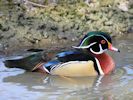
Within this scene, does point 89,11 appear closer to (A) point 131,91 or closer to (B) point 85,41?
(B) point 85,41

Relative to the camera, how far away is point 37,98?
6145mm

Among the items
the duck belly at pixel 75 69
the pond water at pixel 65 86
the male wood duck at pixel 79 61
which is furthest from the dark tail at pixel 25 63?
the duck belly at pixel 75 69

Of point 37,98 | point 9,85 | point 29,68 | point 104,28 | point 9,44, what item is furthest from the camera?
point 104,28

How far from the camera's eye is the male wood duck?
7039mm

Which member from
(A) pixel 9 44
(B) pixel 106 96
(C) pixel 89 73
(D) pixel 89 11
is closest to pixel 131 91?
(B) pixel 106 96

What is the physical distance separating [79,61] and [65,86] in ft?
1.71

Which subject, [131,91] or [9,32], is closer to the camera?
[131,91]

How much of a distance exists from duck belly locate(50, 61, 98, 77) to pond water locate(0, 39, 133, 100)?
0.25 feet

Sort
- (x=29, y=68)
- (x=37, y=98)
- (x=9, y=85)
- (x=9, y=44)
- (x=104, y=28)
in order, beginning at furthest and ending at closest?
(x=104, y=28), (x=9, y=44), (x=29, y=68), (x=9, y=85), (x=37, y=98)

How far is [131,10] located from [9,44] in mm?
2430

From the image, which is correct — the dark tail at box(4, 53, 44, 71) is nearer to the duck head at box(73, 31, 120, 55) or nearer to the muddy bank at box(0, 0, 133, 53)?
the duck head at box(73, 31, 120, 55)

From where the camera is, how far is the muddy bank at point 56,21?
8.40m

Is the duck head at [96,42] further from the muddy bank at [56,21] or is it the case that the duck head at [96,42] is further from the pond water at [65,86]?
the muddy bank at [56,21]

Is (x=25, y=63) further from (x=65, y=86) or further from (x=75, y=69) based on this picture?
(x=65, y=86)
